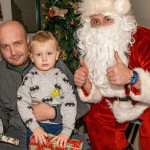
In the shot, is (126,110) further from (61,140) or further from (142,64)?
(61,140)

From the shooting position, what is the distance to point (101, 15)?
1974 mm

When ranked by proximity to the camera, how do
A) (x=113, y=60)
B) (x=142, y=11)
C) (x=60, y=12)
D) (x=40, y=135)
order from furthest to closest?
(x=142, y=11) → (x=60, y=12) → (x=113, y=60) → (x=40, y=135)

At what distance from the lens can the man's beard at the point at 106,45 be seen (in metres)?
1.99

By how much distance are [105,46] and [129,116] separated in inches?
23.0

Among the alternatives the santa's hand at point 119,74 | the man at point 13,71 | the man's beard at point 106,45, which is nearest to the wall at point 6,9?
the man at point 13,71

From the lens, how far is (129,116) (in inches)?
79.7

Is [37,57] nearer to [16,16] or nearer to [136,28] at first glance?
[136,28]

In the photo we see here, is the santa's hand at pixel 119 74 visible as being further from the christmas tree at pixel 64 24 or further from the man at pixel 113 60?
the christmas tree at pixel 64 24

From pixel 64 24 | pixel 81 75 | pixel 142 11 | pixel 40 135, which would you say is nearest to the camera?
pixel 40 135

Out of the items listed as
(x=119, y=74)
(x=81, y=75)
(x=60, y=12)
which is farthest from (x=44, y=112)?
(x=60, y=12)

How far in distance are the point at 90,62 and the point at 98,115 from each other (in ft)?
1.54

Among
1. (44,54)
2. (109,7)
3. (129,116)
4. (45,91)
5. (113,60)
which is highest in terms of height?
(109,7)

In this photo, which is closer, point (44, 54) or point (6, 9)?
point (44, 54)

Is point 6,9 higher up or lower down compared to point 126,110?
higher up
